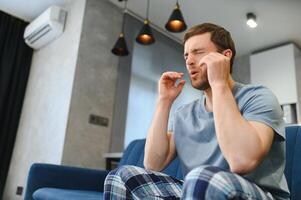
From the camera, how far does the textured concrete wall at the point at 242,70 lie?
14.1 feet

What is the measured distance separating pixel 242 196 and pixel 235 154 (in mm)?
117

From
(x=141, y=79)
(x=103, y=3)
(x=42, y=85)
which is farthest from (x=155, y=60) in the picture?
(x=42, y=85)

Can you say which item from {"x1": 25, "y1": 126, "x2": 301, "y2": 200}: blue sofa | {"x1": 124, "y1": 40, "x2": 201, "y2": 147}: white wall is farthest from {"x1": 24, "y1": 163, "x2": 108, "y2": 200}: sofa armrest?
{"x1": 124, "y1": 40, "x2": 201, "y2": 147}: white wall

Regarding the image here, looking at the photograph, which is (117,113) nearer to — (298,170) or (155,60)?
(155,60)

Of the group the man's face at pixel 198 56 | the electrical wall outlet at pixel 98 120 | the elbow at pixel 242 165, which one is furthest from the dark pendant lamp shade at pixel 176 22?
the elbow at pixel 242 165

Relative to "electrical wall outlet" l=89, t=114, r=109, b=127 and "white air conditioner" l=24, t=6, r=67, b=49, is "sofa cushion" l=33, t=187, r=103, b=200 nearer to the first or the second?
"electrical wall outlet" l=89, t=114, r=109, b=127

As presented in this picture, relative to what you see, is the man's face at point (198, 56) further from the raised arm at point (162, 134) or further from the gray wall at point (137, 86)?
the gray wall at point (137, 86)

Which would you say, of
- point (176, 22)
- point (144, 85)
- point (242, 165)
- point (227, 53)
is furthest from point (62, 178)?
point (144, 85)

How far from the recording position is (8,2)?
341 centimetres

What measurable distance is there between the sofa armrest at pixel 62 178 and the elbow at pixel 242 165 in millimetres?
1326

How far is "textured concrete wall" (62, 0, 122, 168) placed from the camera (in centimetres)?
277

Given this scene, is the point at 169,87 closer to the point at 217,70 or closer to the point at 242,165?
the point at 217,70

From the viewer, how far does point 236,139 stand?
0.71 metres

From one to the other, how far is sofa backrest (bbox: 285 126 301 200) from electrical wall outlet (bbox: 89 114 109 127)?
6.52ft
